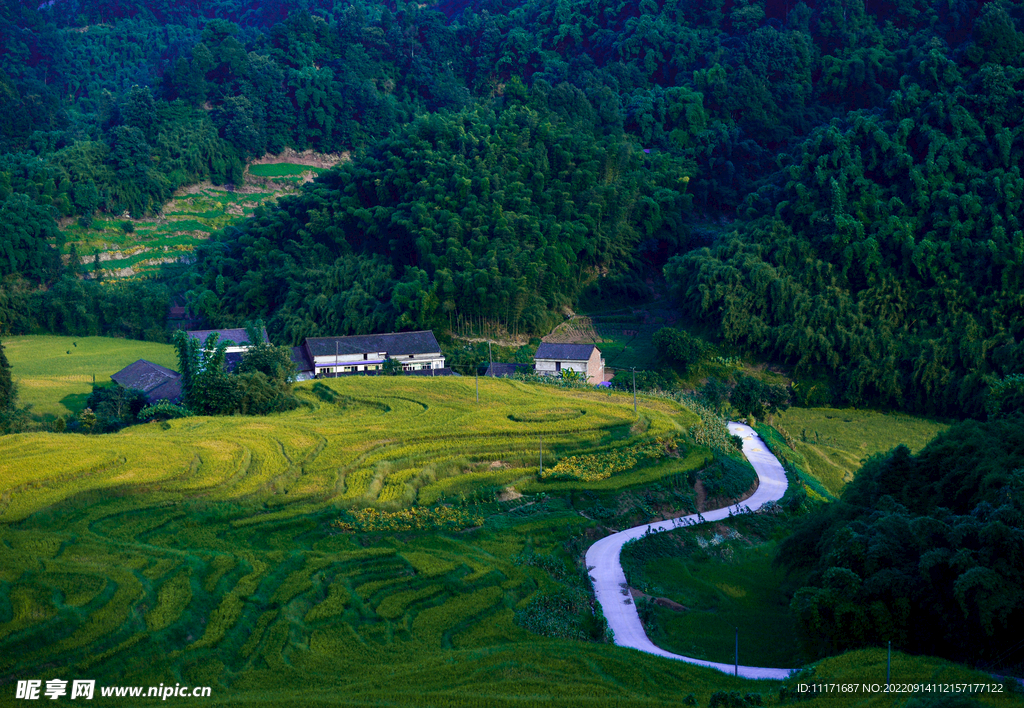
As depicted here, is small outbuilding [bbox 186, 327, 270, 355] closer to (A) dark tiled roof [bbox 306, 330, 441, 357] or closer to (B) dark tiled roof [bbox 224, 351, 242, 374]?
(B) dark tiled roof [bbox 224, 351, 242, 374]

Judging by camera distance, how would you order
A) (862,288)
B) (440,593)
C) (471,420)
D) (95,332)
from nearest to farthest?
(440,593) → (471,420) → (862,288) → (95,332)

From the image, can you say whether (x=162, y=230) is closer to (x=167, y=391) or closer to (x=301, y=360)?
(x=301, y=360)

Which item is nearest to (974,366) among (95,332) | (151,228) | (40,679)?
(40,679)

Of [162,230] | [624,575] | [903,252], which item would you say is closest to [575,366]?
[903,252]

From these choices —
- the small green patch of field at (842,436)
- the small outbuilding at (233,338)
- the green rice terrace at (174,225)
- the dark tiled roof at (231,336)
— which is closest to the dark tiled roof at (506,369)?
the small outbuilding at (233,338)

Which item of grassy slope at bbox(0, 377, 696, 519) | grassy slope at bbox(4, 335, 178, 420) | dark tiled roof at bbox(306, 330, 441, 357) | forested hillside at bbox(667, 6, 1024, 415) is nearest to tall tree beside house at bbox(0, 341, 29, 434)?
grassy slope at bbox(4, 335, 178, 420)

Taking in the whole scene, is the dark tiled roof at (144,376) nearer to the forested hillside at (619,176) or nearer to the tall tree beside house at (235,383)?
the tall tree beside house at (235,383)

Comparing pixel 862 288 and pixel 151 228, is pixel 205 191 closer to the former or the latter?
pixel 151 228
